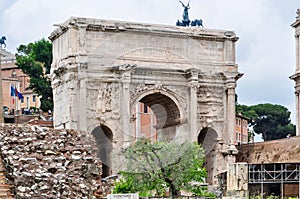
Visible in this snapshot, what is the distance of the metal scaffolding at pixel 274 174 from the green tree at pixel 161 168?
4.10 meters

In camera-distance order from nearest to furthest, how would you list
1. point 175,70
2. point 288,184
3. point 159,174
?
1. point 159,174
2. point 288,184
3. point 175,70

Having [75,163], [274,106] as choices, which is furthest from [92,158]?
[274,106]

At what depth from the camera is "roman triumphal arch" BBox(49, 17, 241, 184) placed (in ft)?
135

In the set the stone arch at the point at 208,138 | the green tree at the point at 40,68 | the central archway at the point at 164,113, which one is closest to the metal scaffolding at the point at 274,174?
the stone arch at the point at 208,138

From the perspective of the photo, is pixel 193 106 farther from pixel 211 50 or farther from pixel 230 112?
pixel 211 50

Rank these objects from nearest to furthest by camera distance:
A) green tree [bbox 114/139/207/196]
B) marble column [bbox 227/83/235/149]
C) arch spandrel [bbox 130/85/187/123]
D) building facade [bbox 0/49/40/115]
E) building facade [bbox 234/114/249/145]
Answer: green tree [bbox 114/139/207/196]
arch spandrel [bbox 130/85/187/123]
marble column [bbox 227/83/235/149]
building facade [bbox 234/114/249/145]
building facade [bbox 0/49/40/115]

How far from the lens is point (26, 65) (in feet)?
218

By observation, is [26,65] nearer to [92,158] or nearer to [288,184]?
[288,184]

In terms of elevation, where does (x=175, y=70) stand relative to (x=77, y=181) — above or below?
above

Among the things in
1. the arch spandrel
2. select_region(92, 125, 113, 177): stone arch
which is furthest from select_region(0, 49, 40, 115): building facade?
the arch spandrel

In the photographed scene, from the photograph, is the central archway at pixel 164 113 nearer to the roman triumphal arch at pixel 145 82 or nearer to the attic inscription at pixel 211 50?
the roman triumphal arch at pixel 145 82

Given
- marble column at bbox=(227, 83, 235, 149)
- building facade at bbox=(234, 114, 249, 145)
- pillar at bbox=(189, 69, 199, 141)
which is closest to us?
pillar at bbox=(189, 69, 199, 141)

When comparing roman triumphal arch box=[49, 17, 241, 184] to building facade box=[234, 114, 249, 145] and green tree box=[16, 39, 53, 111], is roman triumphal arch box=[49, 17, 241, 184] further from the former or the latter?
building facade box=[234, 114, 249, 145]

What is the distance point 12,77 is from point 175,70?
3800 centimetres
